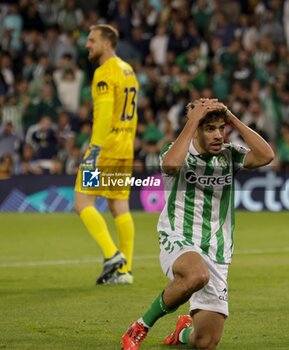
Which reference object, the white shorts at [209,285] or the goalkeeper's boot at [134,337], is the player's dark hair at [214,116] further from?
the goalkeeper's boot at [134,337]

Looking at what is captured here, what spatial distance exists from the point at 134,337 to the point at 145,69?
15485 millimetres

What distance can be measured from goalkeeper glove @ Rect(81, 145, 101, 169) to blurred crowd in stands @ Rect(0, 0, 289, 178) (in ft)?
26.9

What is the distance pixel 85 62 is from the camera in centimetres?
2266

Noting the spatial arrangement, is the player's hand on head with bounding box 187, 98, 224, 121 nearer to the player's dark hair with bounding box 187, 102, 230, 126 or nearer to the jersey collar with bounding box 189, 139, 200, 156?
the player's dark hair with bounding box 187, 102, 230, 126

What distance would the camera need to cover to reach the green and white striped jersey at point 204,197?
7.28 meters

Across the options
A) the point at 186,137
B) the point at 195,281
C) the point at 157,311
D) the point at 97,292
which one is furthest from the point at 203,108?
the point at 97,292

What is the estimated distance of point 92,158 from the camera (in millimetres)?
10820

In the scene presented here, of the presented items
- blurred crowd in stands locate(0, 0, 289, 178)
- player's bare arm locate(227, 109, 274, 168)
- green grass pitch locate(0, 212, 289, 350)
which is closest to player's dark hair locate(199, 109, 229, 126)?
player's bare arm locate(227, 109, 274, 168)

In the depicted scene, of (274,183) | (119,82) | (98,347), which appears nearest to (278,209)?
(274,183)

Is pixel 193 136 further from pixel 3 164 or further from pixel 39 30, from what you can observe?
pixel 39 30

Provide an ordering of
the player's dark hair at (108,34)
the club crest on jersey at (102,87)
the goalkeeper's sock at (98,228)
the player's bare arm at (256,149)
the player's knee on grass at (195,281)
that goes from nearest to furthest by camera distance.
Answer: the player's knee on grass at (195,281) → the player's bare arm at (256,149) → the goalkeeper's sock at (98,228) → the club crest on jersey at (102,87) → the player's dark hair at (108,34)

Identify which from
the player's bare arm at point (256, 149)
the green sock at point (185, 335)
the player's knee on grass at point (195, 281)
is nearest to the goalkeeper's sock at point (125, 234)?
the green sock at point (185, 335)

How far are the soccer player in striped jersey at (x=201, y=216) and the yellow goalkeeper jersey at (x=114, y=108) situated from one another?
352 cm

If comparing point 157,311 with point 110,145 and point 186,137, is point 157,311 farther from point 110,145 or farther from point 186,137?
point 110,145
